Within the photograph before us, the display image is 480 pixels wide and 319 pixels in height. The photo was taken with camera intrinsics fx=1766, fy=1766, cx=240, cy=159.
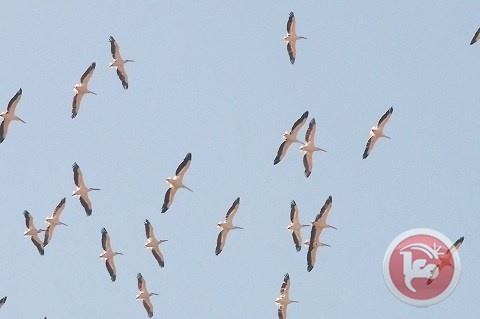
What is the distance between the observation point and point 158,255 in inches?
3319

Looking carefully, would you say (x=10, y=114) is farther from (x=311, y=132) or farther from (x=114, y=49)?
(x=311, y=132)

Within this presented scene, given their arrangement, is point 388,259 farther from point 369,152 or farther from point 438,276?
point 369,152

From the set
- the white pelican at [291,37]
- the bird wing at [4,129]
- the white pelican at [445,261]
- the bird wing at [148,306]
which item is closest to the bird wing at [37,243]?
the bird wing at [148,306]

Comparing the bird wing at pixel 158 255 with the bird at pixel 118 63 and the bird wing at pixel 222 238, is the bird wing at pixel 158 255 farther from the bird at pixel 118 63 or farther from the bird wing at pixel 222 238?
the bird at pixel 118 63

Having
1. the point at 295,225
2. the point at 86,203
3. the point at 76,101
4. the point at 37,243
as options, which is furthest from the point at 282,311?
the point at 76,101

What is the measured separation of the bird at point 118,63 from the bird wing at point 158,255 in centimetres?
819

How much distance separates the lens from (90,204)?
8331 centimetres

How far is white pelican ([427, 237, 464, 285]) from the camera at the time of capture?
227ft

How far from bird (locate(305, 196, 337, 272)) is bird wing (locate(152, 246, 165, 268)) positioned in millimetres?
6970

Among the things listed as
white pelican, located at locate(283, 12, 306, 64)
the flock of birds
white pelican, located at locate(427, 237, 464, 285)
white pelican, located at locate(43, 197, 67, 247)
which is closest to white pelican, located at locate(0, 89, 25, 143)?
Answer: the flock of birds

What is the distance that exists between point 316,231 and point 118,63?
12.1 meters

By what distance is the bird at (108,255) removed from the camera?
84256 millimetres

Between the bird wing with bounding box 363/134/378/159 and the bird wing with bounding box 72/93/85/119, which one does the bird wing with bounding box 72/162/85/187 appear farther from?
the bird wing with bounding box 363/134/378/159

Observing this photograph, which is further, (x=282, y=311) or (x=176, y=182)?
(x=282, y=311)
